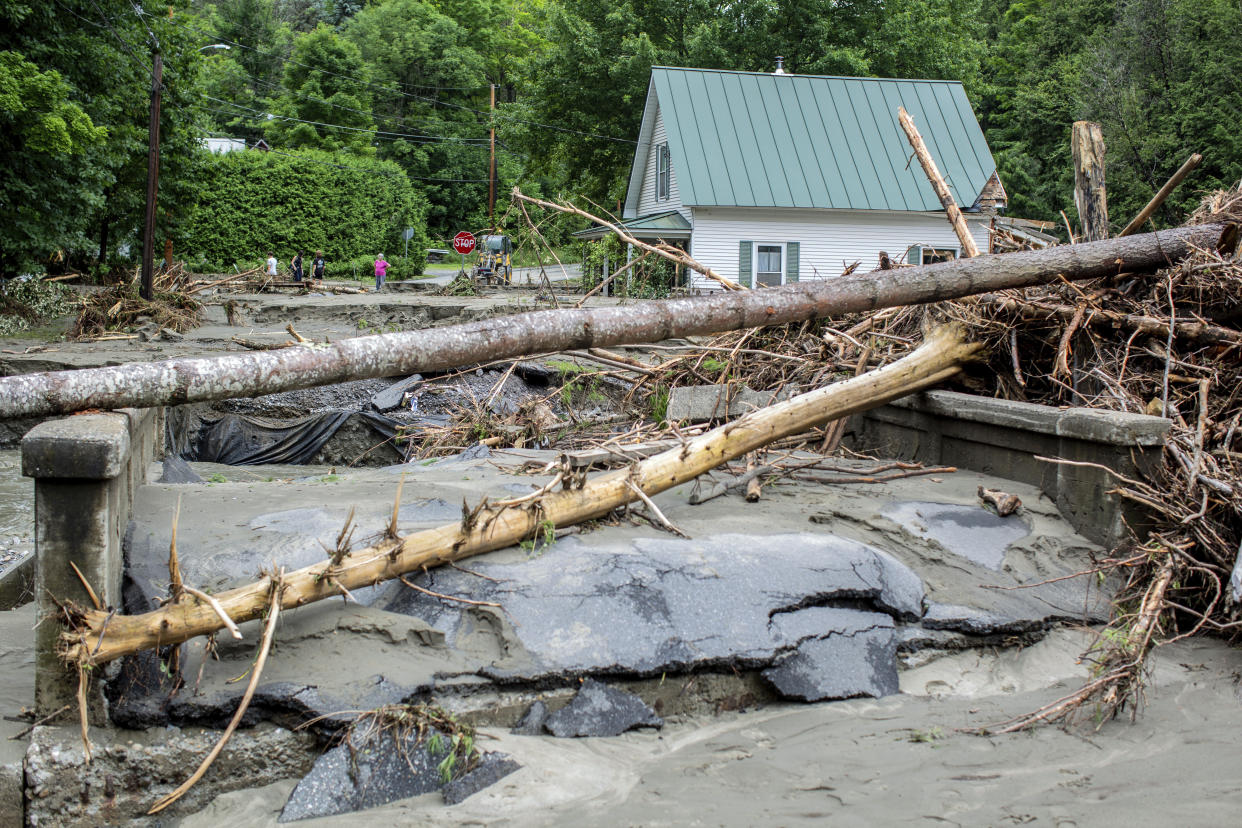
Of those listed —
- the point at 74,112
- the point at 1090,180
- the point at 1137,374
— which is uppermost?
the point at 74,112

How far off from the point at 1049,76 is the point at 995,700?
129 feet

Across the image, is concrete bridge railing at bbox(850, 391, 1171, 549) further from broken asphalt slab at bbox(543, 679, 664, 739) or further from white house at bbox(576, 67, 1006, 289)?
white house at bbox(576, 67, 1006, 289)

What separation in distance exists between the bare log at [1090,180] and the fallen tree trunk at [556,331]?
103 cm

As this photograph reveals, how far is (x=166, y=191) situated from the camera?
2267 centimetres

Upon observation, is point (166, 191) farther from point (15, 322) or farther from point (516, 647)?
point (516, 647)

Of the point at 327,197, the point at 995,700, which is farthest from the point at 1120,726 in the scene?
the point at 327,197

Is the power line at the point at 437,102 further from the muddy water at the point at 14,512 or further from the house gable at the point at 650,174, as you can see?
the muddy water at the point at 14,512

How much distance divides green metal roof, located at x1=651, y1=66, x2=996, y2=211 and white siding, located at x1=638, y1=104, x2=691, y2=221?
1312 millimetres

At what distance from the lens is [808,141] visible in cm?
2567

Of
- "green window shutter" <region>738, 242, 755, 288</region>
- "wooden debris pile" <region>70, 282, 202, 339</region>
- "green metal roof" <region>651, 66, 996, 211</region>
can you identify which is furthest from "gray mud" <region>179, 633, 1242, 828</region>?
"green window shutter" <region>738, 242, 755, 288</region>

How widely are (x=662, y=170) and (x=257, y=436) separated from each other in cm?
1791

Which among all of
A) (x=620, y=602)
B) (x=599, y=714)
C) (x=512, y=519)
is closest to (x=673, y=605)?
(x=620, y=602)

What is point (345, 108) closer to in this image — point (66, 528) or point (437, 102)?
point (437, 102)

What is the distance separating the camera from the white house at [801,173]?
2480cm
